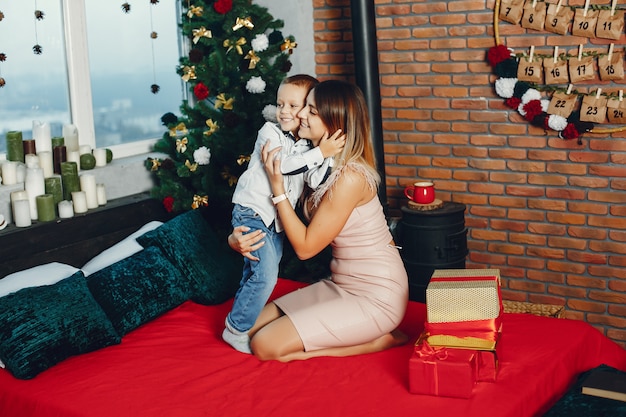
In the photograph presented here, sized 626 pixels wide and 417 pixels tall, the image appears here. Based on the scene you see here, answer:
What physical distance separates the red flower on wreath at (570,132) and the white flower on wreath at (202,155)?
1986 millimetres

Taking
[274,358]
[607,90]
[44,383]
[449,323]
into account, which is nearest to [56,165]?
[44,383]

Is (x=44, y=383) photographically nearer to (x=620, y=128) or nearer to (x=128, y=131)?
(x=128, y=131)

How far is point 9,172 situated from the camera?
3.97m

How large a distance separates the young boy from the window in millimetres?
1492

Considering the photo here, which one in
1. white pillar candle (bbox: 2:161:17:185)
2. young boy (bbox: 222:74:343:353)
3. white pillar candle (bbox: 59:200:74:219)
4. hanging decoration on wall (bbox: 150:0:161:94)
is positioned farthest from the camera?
hanging decoration on wall (bbox: 150:0:161:94)

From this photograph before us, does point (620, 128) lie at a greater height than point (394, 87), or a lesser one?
lesser

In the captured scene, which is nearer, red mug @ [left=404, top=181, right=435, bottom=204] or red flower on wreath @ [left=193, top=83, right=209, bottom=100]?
red mug @ [left=404, top=181, right=435, bottom=204]

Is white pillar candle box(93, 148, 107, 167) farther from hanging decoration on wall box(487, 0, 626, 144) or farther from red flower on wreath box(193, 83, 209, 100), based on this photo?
hanging decoration on wall box(487, 0, 626, 144)

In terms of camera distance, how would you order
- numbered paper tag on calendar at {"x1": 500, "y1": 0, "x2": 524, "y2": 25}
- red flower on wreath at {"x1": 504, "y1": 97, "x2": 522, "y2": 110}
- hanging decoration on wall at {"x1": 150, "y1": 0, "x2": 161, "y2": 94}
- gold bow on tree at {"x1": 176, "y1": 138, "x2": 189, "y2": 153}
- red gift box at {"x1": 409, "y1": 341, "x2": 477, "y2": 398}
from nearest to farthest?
red gift box at {"x1": 409, "y1": 341, "x2": 477, "y2": 398} → numbered paper tag on calendar at {"x1": 500, "y1": 0, "x2": 524, "y2": 25} → red flower on wreath at {"x1": 504, "y1": 97, "x2": 522, "y2": 110} → gold bow on tree at {"x1": 176, "y1": 138, "x2": 189, "y2": 153} → hanging decoration on wall at {"x1": 150, "y1": 0, "x2": 161, "y2": 94}

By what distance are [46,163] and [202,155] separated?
2.80ft

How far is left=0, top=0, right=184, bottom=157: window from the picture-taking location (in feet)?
13.5

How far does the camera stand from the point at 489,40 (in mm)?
4434

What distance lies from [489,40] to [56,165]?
250 centimetres

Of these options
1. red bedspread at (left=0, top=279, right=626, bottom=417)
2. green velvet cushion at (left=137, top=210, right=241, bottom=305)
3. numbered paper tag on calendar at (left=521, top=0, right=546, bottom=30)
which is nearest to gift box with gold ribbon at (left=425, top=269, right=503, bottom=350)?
red bedspread at (left=0, top=279, right=626, bottom=417)
